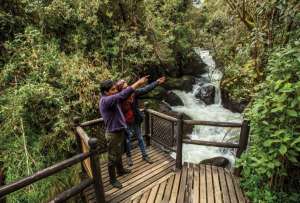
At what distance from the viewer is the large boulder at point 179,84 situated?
42.8ft

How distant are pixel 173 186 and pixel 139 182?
68 cm

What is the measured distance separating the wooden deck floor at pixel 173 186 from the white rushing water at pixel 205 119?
7.99 ft

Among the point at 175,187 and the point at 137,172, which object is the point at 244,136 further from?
the point at 137,172

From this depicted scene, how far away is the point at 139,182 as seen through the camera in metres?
3.80

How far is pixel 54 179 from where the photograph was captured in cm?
529

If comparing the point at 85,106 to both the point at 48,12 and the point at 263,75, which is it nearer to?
the point at 48,12

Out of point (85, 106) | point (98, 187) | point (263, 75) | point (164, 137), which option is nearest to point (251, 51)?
point (263, 75)

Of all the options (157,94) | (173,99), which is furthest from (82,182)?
(173,99)

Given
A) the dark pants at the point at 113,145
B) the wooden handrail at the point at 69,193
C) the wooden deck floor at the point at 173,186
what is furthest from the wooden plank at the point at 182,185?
the wooden handrail at the point at 69,193

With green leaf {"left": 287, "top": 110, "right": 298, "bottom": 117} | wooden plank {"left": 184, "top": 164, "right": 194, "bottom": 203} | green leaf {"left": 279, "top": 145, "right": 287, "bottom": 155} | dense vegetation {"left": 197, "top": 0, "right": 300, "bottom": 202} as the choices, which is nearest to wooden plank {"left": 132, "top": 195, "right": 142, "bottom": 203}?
wooden plank {"left": 184, "top": 164, "right": 194, "bottom": 203}

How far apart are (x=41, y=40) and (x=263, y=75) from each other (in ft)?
20.1

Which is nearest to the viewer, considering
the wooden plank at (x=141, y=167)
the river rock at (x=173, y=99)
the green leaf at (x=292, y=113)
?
the green leaf at (x=292, y=113)

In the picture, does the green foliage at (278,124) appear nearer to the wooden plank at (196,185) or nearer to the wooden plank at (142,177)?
the wooden plank at (196,185)

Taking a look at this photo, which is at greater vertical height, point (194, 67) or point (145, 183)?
point (194, 67)
